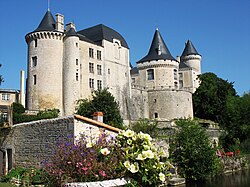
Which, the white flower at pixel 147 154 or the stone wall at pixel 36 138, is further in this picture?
the stone wall at pixel 36 138

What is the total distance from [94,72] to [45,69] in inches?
214

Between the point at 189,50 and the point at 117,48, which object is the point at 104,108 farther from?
the point at 189,50

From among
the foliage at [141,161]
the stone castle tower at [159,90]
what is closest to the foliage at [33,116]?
the stone castle tower at [159,90]

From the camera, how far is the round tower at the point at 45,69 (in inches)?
1145

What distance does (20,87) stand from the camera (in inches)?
1421

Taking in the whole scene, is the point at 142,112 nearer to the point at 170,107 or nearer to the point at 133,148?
the point at 170,107

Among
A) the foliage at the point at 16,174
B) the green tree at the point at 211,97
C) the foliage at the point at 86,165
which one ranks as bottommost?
the foliage at the point at 16,174

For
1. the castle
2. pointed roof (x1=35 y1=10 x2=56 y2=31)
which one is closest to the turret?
the castle

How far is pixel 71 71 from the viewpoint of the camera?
97.8 ft

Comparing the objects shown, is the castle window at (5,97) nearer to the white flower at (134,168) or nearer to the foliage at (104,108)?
the foliage at (104,108)

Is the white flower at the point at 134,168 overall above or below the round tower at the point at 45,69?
below

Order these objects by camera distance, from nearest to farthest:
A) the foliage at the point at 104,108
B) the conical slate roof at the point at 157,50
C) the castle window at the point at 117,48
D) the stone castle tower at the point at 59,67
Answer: the foliage at the point at 104,108 → the stone castle tower at the point at 59,67 → the castle window at the point at 117,48 → the conical slate roof at the point at 157,50

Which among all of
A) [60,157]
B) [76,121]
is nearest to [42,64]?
[76,121]

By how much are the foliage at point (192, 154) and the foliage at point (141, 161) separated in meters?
10.4
